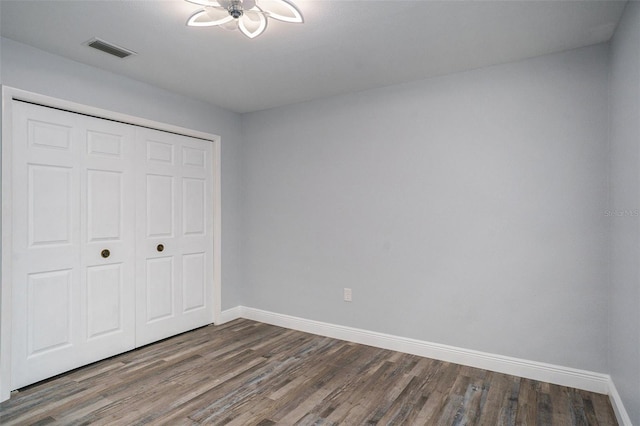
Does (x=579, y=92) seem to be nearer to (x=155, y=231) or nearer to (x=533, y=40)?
(x=533, y=40)

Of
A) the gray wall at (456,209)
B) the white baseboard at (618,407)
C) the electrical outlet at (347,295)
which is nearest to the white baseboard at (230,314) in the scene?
the gray wall at (456,209)

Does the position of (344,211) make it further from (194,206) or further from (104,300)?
(104,300)

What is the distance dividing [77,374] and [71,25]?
256 cm

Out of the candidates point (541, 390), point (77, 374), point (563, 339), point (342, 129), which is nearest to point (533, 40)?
point (342, 129)

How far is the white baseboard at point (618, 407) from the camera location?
2.09 meters

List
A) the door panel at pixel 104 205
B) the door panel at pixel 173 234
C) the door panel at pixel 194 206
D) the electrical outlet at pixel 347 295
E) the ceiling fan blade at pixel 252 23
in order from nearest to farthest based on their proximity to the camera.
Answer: the ceiling fan blade at pixel 252 23
the door panel at pixel 104 205
the door panel at pixel 173 234
the electrical outlet at pixel 347 295
the door panel at pixel 194 206

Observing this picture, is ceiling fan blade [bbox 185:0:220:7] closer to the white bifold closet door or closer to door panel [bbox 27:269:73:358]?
the white bifold closet door

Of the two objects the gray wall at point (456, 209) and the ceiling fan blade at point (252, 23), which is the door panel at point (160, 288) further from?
the ceiling fan blade at point (252, 23)

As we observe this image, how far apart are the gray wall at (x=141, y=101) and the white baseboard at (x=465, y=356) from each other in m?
0.89

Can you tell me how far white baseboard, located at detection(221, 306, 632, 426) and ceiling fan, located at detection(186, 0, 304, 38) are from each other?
279 centimetres

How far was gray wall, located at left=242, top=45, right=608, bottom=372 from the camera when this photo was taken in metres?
2.67

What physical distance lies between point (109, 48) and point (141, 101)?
755 millimetres

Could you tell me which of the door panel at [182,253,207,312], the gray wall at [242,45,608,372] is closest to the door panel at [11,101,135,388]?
the door panel at [182,253,207,312]

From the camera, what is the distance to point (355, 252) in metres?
3.67
